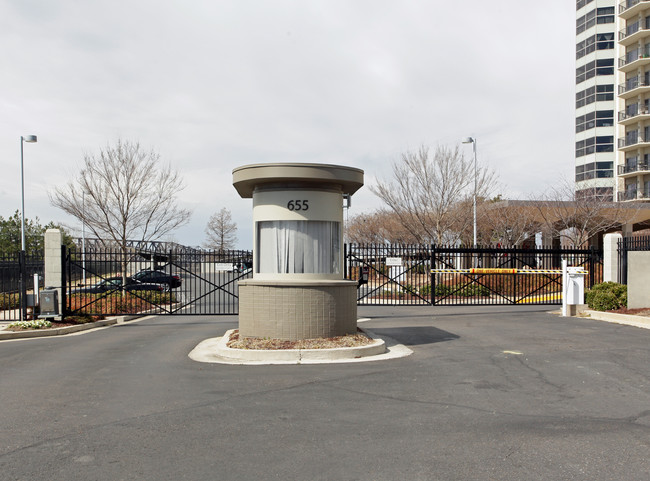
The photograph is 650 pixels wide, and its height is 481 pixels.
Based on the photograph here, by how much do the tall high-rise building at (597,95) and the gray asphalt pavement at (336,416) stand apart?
187 feet

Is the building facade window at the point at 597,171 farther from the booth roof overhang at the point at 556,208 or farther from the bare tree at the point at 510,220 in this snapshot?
the bare tree at the point at 510,220

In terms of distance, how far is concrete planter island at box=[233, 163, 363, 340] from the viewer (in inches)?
428

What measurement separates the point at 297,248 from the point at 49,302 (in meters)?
8.52

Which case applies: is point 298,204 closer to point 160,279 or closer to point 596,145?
point 160,279

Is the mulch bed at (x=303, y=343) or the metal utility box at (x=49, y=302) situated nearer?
the mulch bed at (x=303, y=343)

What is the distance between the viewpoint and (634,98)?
192 ft

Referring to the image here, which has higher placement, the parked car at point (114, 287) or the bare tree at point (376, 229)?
the bare tree at point (376, 229)

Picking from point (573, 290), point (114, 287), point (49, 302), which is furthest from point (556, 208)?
point (49, 302)

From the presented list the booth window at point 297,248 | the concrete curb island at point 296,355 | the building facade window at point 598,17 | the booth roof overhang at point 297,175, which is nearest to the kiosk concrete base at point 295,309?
the booth window at point 297,248

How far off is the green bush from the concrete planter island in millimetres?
9646

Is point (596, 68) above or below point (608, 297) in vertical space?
above

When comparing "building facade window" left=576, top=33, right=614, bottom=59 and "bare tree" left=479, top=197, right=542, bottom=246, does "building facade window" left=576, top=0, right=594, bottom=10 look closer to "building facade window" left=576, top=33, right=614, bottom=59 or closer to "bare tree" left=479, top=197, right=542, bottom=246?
"building facade window" left=576, top=33, right=614, bottom=59

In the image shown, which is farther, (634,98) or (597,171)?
(597,171)

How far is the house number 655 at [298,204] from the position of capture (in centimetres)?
1140
